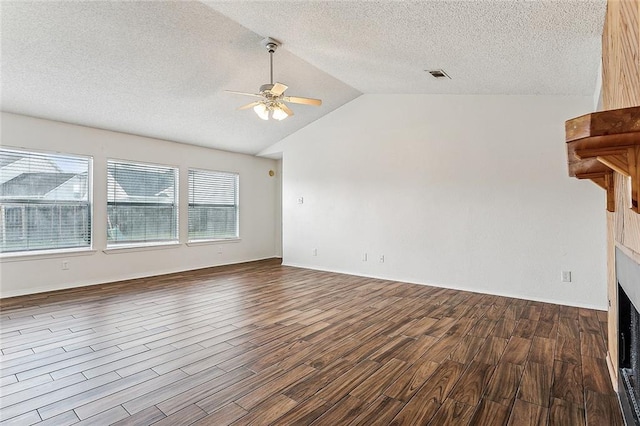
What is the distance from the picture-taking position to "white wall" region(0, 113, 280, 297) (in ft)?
14.9

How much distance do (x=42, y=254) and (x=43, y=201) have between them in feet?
2.45

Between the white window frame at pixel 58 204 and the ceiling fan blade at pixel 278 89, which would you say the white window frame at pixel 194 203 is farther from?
the ceiling fan blade at pixel 278 89

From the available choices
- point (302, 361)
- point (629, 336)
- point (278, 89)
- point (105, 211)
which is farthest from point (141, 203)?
point (629, 336)

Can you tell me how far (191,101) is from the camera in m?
4.87

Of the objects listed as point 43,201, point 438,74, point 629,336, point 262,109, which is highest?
point 438,74

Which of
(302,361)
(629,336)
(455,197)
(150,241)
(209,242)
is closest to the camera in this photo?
(629,336)

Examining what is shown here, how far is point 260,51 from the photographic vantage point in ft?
13.1

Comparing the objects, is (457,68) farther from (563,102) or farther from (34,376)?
(34,376)

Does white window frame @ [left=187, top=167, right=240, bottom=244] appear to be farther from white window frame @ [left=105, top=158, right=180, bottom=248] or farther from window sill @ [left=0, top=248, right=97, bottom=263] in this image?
Result: window sill @ [left=0, top=248, right=97, bottom=263]

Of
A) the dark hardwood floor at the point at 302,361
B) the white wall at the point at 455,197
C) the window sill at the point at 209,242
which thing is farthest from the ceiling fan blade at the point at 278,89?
the window sill at the point at 209,242

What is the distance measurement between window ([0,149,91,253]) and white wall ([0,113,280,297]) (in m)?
0.14

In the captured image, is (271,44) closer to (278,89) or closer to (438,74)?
(278,89)

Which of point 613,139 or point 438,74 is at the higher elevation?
point 438,74

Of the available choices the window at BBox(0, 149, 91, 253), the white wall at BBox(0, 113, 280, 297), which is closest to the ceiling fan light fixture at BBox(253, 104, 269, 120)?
the white wall at BBox(0, 113, 280, 297)
